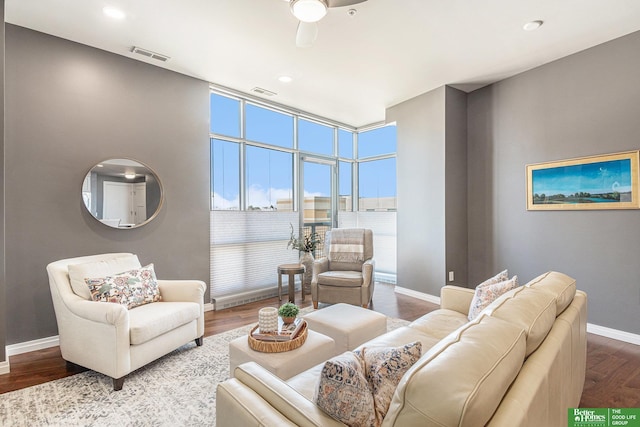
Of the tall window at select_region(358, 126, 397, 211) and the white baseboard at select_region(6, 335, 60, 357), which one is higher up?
the tall window at select_region(358, 126, 397, 211)

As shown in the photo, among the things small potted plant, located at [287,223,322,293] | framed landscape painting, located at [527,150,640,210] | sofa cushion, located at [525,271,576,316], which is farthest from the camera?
small potted plant, located at [287,223,322,293]

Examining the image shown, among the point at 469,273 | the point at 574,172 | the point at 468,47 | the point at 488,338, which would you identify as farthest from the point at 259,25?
the point at 469,273

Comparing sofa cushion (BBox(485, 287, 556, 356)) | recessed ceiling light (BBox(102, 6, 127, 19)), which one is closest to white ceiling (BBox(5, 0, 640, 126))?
recessed ceiling light (BBox(102, 6, 127, 19))

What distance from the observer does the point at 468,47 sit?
10.5 feet

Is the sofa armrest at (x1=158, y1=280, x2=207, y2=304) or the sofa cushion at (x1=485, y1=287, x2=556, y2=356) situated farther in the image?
the sofa armrest at (x1=158, y1=280, x2=207, y2=304)

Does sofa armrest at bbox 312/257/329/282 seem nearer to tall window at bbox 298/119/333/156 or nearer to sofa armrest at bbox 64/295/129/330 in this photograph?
tall window at bbox 298/119/333/156

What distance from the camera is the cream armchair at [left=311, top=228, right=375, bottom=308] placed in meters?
3.94

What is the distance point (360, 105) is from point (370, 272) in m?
2.69

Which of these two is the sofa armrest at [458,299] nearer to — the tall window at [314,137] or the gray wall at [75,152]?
the gray wall at [75,152]

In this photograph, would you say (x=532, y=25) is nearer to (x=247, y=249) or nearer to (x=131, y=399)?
(x=247, y=249)

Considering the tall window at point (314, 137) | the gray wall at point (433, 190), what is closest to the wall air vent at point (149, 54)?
the tall window at point (314, 137)

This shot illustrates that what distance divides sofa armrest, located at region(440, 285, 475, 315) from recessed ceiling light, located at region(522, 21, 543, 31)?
245cm

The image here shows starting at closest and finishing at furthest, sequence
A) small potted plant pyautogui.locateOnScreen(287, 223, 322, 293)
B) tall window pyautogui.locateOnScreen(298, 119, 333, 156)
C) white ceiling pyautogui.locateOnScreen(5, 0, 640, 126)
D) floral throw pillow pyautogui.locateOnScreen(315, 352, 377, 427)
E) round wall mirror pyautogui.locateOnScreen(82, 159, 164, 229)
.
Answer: floral throw pillow pyautogui.locateOnScreen(315, 352, 377, 427)
white ceiling pyautogui.locateOnScreen(5, 0, 640, 126)
round wall mirror pyautogui.locateOnScreen(82, 159, 164, 229)
small potted plant pyautogui.locateOnScreen(287, 223, 322, 293)
tall window pyautogui.locateOnScreen(298, 119, 333, 156)

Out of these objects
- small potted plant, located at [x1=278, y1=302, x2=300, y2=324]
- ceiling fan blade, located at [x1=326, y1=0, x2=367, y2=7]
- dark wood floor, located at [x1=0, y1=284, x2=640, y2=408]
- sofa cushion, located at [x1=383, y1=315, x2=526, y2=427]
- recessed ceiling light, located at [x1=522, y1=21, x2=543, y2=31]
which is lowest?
dark wood floor, located at [x1=0, y1=284, x2=640, y2=408]
